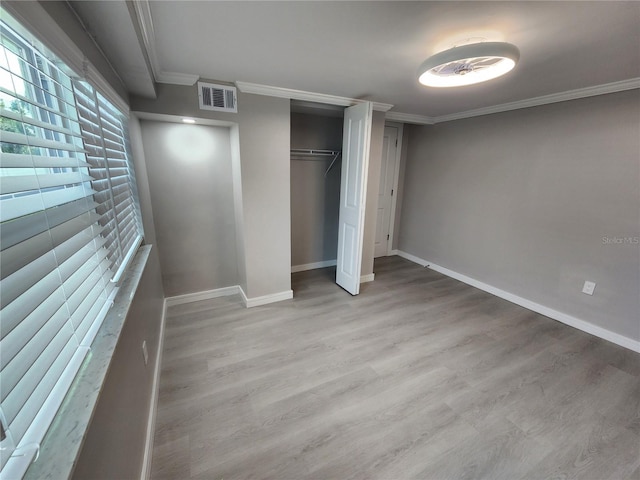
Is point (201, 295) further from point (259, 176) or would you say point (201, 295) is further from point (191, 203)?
point (259, 176)

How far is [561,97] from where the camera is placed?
2330 mm

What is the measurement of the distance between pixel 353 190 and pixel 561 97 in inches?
80.1

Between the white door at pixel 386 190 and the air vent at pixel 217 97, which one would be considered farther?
the white door at pixel 386 190

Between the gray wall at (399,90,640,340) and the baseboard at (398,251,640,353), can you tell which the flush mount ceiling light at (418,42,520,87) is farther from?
the baseboard at (398,251,640,353)

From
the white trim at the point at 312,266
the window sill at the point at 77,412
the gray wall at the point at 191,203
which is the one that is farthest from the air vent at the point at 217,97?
the white trim at the point at 312,266

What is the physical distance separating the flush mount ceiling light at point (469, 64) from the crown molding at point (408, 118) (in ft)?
5.11

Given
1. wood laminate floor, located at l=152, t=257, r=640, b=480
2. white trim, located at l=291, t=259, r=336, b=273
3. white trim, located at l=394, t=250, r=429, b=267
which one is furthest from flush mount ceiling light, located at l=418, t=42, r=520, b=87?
white trim, located at l=394, t=250, r=429, b=267

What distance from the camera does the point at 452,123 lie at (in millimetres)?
3424

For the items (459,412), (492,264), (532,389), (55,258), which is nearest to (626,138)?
(492,264)

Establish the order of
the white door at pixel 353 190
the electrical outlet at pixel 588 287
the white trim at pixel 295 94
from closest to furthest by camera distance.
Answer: the white trim at pixel 295 94 < the electrical outlet at pixel 588 287 < the white door at pixel 353 190

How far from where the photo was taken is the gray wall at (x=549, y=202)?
2.18 metres

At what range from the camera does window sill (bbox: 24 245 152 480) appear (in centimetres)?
55

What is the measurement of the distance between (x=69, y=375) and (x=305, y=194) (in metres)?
3.02

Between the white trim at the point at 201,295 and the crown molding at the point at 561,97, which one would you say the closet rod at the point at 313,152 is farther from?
the white trim at the point at 201,295
